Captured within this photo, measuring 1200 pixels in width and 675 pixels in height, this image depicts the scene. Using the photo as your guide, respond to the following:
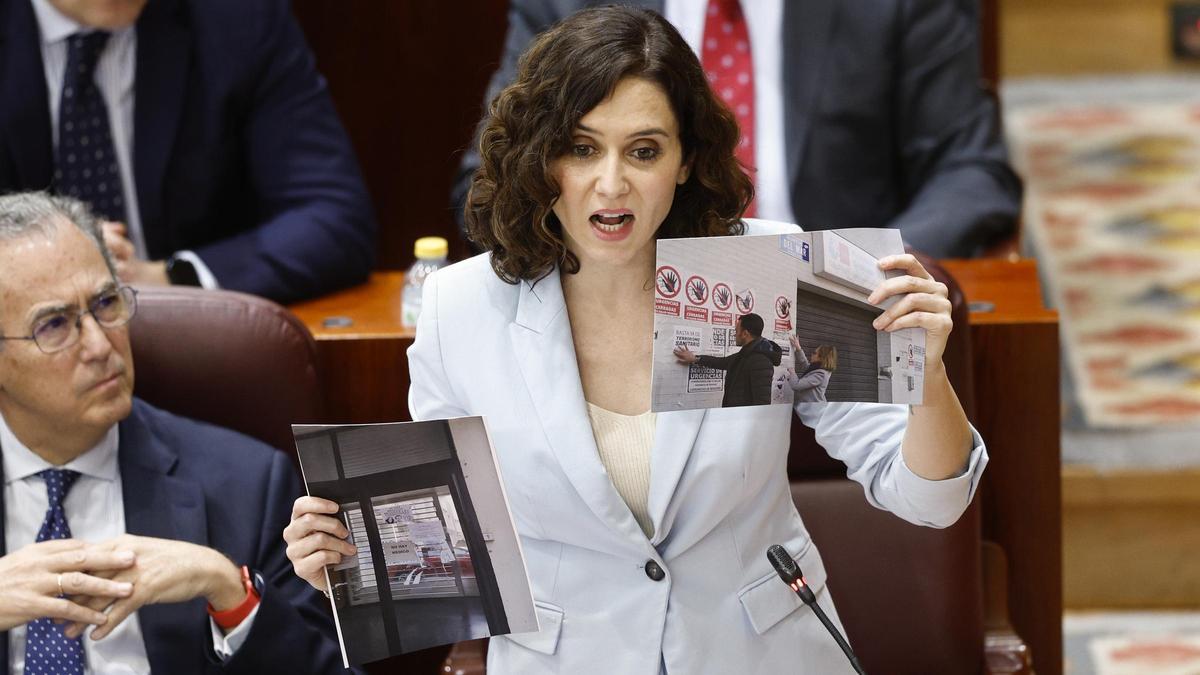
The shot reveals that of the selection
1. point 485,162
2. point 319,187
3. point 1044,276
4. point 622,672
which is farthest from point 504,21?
point 622,672

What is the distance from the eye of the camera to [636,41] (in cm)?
169

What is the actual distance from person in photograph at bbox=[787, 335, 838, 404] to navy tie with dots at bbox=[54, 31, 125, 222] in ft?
5.16

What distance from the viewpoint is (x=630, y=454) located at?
5.75ft

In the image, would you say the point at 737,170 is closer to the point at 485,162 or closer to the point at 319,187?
the point at 485,162

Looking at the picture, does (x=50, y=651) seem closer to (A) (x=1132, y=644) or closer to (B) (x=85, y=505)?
(B) (x=85, y=505)

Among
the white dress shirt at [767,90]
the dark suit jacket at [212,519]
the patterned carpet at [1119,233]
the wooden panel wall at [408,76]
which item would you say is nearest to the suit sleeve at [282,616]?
the dark suit jacket at [212,519]

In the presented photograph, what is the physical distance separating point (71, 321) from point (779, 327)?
95cm

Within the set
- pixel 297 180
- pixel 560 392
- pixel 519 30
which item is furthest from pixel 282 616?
pixel 519 30

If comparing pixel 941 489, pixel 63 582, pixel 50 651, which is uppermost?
pixel 941 489

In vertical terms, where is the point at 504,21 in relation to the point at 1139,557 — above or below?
above

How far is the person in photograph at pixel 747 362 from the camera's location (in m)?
1.59

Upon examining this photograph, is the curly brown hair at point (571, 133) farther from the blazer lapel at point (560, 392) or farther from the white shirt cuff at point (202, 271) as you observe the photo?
the white shirt cuff at point (202, 271)

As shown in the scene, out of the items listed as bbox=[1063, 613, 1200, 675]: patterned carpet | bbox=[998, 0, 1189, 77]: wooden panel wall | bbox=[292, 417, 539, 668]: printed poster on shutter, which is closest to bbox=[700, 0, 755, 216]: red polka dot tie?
bbox=[1063, 613, 1200, 675]: patterned carpet

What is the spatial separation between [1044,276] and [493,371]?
2.71m
